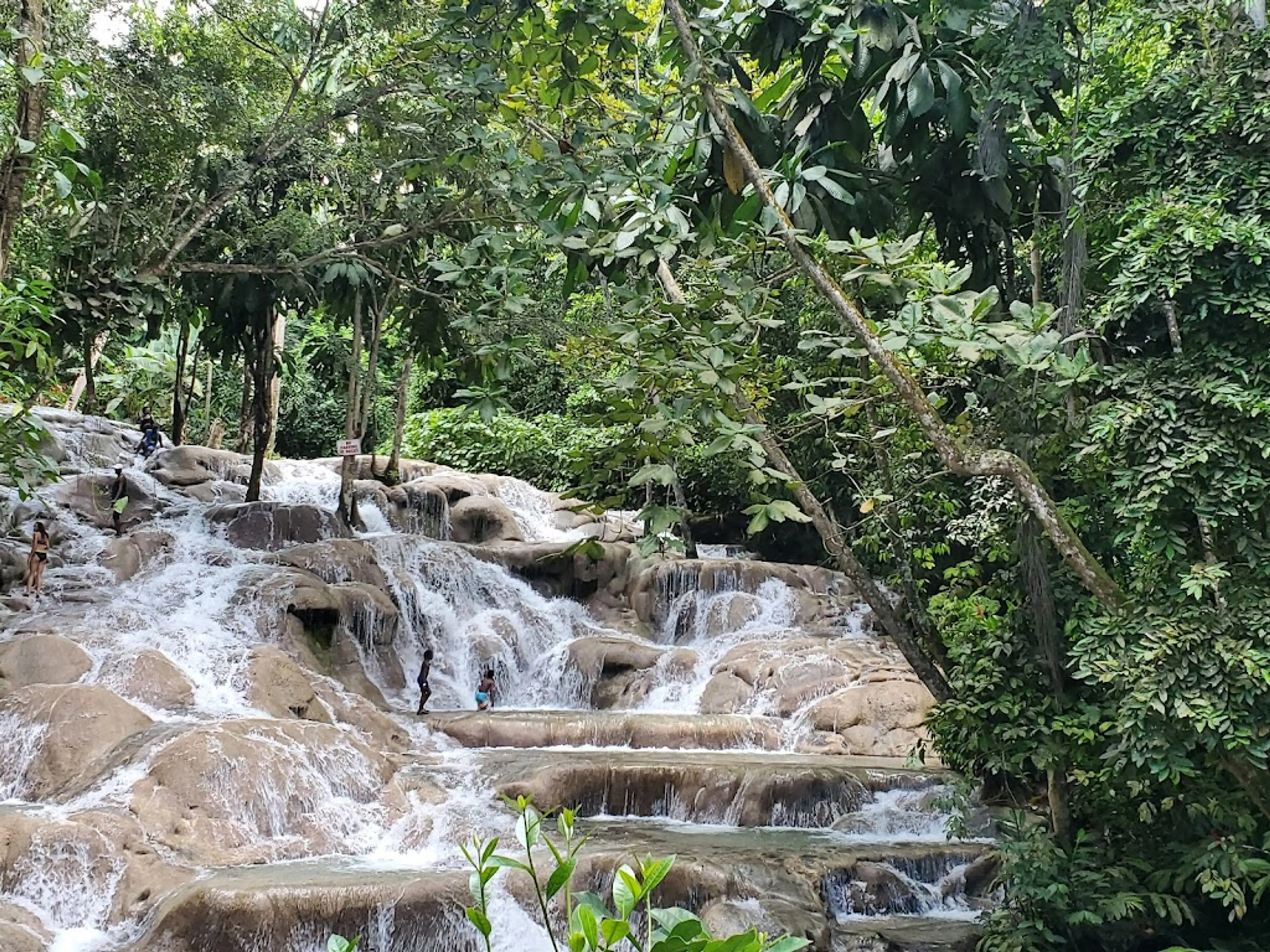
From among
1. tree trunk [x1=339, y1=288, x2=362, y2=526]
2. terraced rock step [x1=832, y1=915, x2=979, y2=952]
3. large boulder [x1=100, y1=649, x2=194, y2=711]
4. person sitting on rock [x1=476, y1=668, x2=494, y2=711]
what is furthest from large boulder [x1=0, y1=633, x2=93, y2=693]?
terraced rock step [x1=832, y1=915, x2=979, y2=952]

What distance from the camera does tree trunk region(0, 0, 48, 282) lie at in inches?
242

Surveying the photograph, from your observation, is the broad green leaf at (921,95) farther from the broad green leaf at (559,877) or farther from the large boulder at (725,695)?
the large boulder at (725,695)

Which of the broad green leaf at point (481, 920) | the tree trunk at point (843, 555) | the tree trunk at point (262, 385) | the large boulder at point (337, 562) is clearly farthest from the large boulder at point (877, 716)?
the broad green leaf at point (481, 920)

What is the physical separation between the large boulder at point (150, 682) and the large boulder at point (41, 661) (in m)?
0.24

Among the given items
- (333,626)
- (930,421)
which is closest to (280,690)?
(333,626)

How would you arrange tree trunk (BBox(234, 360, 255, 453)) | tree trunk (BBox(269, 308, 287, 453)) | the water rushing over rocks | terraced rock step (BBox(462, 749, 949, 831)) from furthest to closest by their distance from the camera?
tree trunk (BBox(234, 360, 255, 453))
tree trunk (BBox(269, 308, 287, 453))
terraced rock step (BBox(462, 749, 949, 831))
the water rushing over rocks

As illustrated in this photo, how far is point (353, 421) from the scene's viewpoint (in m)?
14.2

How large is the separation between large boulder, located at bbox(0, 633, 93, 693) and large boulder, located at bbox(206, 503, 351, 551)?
4421 millimetres

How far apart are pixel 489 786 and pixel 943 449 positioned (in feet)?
18.1

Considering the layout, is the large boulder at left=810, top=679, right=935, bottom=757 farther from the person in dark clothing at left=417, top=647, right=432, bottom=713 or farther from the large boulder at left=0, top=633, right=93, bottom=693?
the large boulder at left=0, top=633, right=93, bottom=693

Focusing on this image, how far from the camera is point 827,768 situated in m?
8.85

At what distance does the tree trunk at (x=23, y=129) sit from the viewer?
614cm

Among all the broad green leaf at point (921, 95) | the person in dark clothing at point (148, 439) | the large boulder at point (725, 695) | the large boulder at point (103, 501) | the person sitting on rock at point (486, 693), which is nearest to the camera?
the broad green leaf at point (921, 95)

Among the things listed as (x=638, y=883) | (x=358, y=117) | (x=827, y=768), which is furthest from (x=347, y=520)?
(x=638, y=883)
